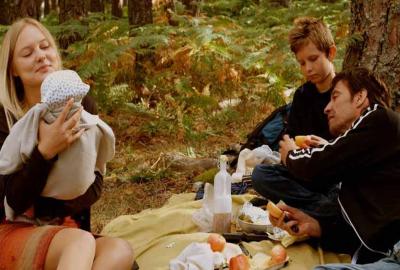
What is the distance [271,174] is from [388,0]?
1.66 m

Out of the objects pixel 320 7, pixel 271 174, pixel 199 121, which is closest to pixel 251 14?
pixel 320 7

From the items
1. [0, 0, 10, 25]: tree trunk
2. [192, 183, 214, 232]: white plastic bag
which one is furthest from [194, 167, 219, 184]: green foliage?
[0, 0, 10, 25]: tree trunk

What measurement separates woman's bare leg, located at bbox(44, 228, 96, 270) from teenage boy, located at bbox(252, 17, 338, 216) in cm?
139

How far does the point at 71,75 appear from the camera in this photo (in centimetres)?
242

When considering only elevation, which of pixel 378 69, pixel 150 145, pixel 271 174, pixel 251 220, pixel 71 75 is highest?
pixel 71 75

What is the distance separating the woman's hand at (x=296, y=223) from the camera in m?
3.19

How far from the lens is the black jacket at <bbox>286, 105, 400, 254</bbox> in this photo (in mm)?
2725

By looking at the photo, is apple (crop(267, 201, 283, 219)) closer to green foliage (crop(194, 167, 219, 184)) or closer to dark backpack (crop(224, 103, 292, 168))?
green foliage (crop(194, 167, 219, 184))

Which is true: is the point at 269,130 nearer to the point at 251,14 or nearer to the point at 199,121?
the point at 199,121

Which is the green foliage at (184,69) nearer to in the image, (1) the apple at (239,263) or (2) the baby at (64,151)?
(1) the apple at (239,263)

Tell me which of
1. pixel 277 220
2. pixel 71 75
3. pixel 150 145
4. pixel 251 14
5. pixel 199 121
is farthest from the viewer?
pixel 251 14

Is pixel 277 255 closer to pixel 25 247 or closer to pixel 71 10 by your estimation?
pixel 25 247

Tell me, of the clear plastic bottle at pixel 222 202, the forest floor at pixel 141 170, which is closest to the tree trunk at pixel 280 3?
the forest floor at pixel 141 170

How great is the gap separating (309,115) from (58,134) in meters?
2.22
